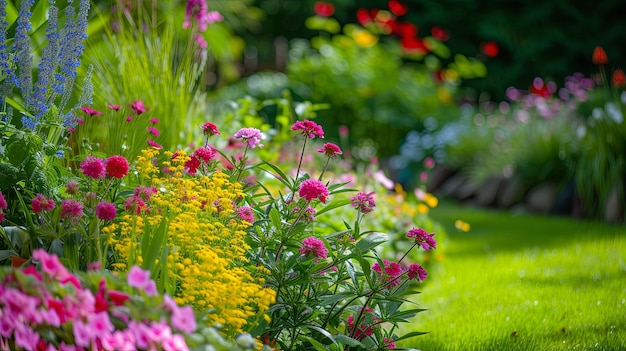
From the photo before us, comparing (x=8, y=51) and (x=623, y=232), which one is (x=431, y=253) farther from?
(x=8, y=51)

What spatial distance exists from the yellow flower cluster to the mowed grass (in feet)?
3.31

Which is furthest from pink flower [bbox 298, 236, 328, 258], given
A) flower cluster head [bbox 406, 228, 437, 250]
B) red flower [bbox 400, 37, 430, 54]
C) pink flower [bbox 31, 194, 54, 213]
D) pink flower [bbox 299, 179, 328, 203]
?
red flower [bbox 400, 37, 430, 54]

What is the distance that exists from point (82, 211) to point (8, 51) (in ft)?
3.43

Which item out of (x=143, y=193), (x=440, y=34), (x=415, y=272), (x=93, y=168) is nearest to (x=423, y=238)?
(x=415, y=272)

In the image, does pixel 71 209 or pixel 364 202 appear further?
pixel 364 202

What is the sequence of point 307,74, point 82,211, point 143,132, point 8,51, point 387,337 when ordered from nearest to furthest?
point 82,211, point 387,337, point 8,51, point 143,132, point 307,74

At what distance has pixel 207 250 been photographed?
2.02 metres

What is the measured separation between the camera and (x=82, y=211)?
6.58 feet

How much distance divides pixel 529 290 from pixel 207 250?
2153mm

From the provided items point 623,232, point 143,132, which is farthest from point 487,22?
point 143,132

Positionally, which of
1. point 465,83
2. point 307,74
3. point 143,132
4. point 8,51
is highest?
point 8,51

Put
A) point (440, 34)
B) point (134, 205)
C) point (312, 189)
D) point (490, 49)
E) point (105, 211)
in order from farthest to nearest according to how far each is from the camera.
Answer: point (490, 49)
point (440, 34)
point (312, 189)
point (134, 205)
point (105, 211)

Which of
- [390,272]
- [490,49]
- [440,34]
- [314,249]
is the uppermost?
[314,249]

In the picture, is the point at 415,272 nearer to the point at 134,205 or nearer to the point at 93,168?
the point at 134,205
